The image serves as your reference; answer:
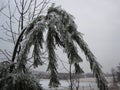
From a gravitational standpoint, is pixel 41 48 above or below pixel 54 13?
below

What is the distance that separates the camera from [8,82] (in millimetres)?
2041

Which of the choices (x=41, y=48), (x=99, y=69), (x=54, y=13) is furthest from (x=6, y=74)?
(x=99, y=69)

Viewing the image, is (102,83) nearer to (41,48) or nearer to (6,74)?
(41,48)

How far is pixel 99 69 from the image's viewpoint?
5.05 feet

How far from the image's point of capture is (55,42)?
2041mm

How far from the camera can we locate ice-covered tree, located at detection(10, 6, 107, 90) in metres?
1.52

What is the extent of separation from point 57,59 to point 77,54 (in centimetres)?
52

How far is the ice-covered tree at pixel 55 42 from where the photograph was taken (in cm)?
152

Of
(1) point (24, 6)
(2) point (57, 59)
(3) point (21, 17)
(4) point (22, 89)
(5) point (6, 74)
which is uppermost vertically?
(1) point (24, 6)

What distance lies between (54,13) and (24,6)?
338cm

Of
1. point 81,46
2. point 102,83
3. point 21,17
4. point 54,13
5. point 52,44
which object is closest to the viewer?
point 102,83

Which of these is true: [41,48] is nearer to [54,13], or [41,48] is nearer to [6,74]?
[54,13]

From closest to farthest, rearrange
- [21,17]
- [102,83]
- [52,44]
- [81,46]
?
1. [102,83]
2. [81,46]
3. [52,44]
4. [21,17]

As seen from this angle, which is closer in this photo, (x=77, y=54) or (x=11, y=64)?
(x=77, y=54)
